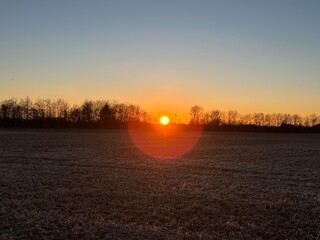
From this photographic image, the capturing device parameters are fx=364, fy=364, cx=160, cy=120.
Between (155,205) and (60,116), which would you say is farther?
(60,116)

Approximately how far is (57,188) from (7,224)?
4948mm

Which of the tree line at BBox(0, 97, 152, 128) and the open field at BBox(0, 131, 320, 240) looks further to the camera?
the tree line at BBox(0, 97, 152, 128)

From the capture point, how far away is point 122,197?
41.0 feet

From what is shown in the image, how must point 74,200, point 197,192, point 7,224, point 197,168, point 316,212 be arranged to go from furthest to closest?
1. point 197,168
2. point 197,192
3. point 74,200
4. point 316,212
5. point 7,224

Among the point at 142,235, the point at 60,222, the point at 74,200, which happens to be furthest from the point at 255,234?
the point at 74,200

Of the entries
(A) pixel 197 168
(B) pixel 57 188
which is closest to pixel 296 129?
(A) pixel 197 168

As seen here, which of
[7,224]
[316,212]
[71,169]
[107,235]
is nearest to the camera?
[107,235]

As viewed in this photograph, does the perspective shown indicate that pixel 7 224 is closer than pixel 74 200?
Yes

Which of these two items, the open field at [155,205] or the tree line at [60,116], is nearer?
the open field at [155,205]

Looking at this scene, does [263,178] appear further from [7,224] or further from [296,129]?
[296,129]

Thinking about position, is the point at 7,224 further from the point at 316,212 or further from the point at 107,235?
the point at 316,212

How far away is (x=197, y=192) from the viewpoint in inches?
540

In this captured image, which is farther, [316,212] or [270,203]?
[270,203]

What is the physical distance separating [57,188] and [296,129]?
6402 inches
